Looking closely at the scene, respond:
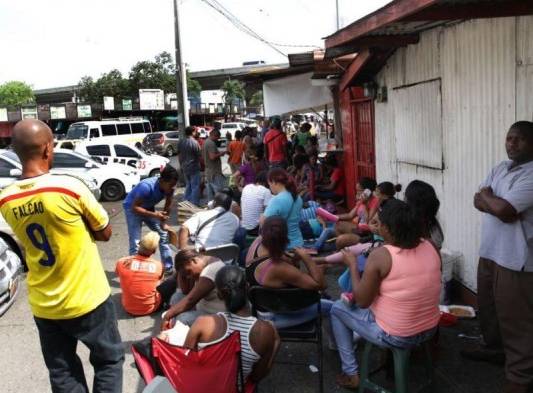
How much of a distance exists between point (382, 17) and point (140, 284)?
10.9ft

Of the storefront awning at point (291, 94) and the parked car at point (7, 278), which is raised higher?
the storefront awning at point (291, 94)

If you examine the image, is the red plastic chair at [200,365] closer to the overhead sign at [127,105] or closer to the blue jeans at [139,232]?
the blue jeans at [139,232]

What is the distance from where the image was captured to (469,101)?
4.65 metres

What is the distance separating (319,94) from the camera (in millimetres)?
11164

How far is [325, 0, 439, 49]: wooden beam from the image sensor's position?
3.14m

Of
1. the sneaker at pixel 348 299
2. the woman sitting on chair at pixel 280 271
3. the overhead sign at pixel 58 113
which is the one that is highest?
the overhead sign at pixel 58 113

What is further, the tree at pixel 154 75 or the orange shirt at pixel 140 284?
the tree at pixel 154 75

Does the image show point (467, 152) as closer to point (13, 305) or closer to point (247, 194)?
point (247, 194)

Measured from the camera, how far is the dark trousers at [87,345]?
274 cm

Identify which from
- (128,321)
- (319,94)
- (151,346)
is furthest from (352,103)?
(151,346)

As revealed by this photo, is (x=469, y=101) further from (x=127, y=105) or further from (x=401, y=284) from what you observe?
(x=127, y=105)

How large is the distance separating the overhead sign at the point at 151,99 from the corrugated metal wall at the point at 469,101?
34.4 meters

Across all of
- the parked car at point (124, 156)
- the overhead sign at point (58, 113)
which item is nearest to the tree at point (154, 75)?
the overhead sign at point (58, 113)

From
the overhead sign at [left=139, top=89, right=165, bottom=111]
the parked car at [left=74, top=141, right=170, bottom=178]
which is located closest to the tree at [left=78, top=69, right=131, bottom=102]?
the overhead sign at [left=139, top=89, right=165, bottom=111]
